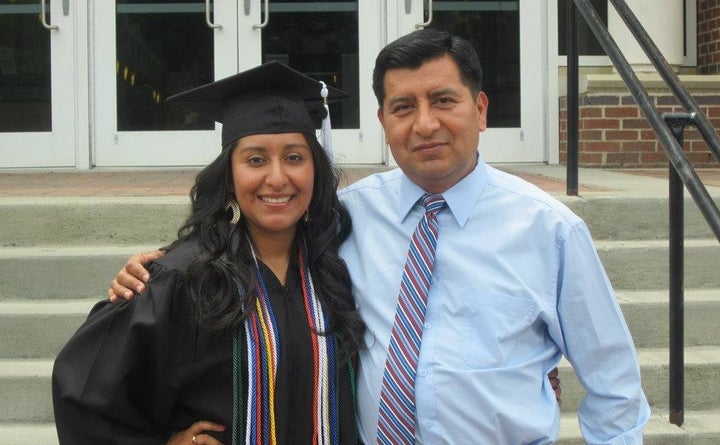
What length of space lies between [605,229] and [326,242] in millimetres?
2666

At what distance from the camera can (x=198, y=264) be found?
2.25 meters

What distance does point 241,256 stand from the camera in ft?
7.69

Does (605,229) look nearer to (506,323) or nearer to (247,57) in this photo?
(506,323)

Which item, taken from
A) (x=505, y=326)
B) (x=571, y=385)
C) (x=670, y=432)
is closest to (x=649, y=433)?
(x=670, y=432)

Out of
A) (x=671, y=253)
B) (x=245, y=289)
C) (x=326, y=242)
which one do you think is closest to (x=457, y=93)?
→ (x=326, y=242)

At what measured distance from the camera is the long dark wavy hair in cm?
222

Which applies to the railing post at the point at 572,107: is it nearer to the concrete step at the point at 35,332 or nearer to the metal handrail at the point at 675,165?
the metal handrail at the point at 675,165

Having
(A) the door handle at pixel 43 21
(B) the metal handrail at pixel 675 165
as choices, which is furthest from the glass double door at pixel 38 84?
(B) the metal handrail at pixel 675 165

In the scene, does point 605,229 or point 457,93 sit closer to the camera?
point 457,93

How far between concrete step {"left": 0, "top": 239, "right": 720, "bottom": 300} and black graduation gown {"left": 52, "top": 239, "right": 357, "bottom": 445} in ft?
7.24

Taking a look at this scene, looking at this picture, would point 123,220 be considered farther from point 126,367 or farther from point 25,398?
point 126,367

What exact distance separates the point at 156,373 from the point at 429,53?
0.98 m

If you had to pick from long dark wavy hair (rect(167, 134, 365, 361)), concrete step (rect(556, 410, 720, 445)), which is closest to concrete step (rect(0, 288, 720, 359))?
concrete step (rect(556, 410, 720, 445))

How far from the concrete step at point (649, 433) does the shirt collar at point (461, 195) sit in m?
1.74
